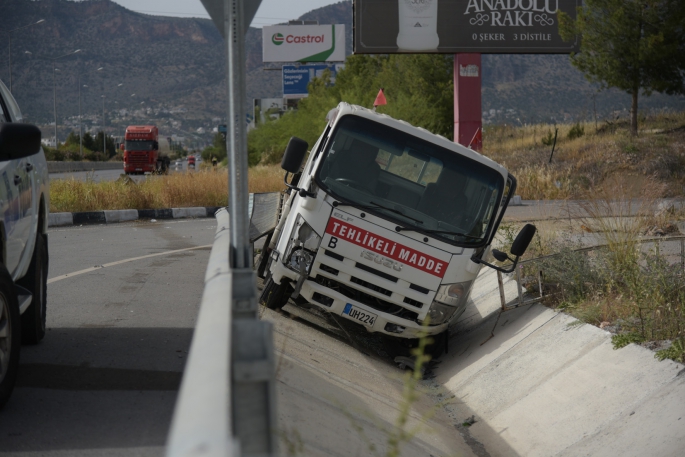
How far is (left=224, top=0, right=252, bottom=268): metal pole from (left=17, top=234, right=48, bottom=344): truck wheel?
97.2 inches

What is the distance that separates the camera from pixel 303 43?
6600 centimetres

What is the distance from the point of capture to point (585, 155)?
96.6 feet

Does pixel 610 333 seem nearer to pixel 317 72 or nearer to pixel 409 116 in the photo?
pixel 409 116

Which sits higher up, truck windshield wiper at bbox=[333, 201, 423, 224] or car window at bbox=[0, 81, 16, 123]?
car window at bbox=[0, 81, 16, 123]

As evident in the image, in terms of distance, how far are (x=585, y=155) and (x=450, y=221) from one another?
2336 cm

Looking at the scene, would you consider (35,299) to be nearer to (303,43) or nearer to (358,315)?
(358,315)

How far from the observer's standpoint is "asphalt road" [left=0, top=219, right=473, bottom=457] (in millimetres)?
4258

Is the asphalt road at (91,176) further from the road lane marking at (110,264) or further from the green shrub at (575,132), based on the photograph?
the green shrub at (575,132)

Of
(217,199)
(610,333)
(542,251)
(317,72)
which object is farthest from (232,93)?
(317,72)

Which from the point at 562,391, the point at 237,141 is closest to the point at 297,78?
the point at 562,391

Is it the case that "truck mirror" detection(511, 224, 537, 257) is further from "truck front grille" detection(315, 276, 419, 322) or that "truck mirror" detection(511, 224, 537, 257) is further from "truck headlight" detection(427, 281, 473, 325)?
"truck front grille" detection(315, 276, 419, 322)

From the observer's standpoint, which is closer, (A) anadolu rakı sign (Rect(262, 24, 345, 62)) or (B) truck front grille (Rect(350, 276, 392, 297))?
(B) truck front grille (Rect(350, 276, 392, 297))

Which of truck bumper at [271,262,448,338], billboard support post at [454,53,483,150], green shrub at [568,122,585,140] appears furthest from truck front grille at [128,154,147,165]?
truck bumper at [271,262,448,338]

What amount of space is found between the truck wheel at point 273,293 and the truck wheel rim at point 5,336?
352cm
